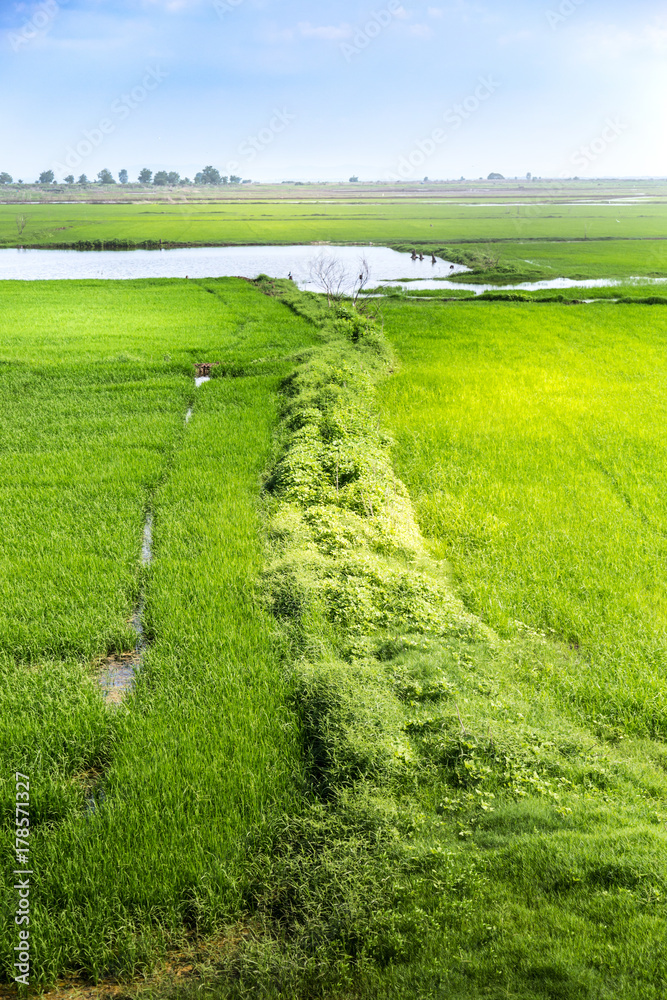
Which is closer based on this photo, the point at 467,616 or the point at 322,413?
the point at 467,616

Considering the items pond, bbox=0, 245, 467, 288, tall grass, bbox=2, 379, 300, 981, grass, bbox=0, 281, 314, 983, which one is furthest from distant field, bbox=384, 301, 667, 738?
pond, bbox=0, 245, 467, 288

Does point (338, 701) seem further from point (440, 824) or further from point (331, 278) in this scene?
point (331, 278)

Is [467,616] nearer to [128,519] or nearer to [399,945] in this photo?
[399,945]

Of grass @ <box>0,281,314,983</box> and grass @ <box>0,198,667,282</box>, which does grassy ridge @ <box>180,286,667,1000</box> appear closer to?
grass @ <box>0,281,314,983</box>

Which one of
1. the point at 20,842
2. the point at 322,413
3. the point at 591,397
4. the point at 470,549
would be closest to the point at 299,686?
the point at 20,842

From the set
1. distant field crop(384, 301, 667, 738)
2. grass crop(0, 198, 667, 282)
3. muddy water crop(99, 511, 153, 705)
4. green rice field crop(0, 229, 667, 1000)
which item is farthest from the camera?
grass crop(0, 198, 667, 282)

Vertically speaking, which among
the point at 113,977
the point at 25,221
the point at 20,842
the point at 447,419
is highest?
the point at 25,221

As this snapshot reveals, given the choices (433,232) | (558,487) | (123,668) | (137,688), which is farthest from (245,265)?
(137,688)

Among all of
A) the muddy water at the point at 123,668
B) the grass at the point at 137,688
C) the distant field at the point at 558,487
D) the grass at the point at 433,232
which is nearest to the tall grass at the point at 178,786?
the grass at the point at 137,688
